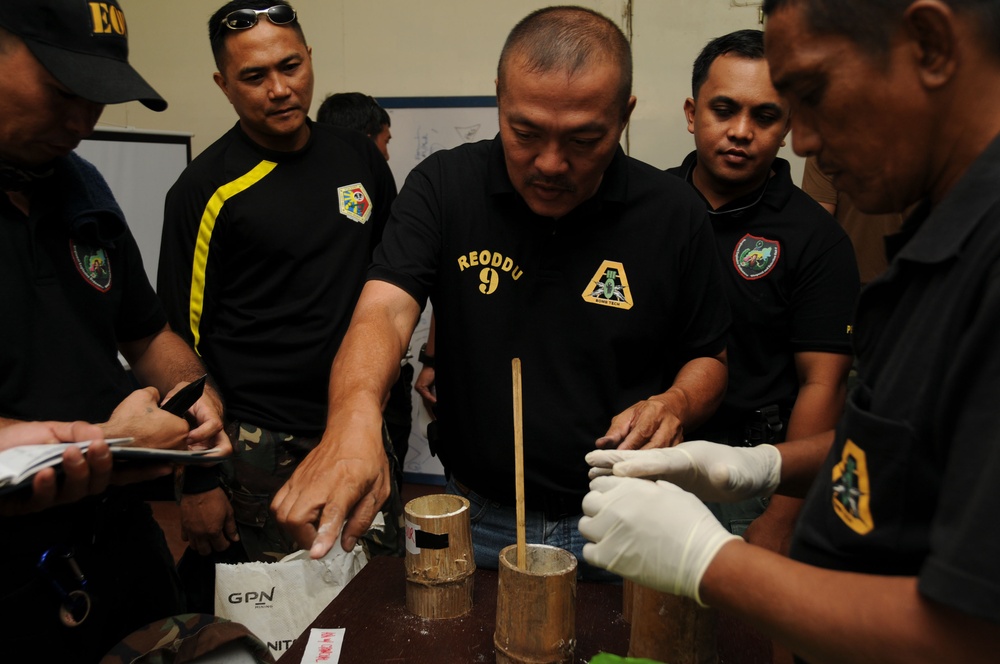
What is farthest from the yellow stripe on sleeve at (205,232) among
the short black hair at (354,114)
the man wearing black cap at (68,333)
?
the short black hair at (354,114)

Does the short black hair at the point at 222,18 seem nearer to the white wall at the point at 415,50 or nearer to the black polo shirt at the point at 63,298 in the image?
the black polo shirt at the point at 63,298

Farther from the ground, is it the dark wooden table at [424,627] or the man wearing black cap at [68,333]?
the man wearing black cap at [68,333]

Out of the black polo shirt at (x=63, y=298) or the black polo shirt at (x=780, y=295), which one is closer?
the black polo shirt at (x=63, y=298)

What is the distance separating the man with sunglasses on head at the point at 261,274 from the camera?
220cm

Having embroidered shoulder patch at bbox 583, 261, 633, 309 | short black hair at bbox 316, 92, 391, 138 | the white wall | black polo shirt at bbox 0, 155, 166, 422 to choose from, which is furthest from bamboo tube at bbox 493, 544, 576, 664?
the white wall

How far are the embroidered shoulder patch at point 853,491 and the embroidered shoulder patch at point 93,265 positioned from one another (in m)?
1.46

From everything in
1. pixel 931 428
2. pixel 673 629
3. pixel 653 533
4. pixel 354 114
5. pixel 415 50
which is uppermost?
pixel 415 50

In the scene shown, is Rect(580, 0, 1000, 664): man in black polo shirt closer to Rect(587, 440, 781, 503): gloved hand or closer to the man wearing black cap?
Rect(587, 440, 781, 503): gloved hand

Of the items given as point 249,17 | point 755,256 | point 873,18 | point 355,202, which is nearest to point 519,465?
point 873,18

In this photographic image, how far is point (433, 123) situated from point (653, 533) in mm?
3427

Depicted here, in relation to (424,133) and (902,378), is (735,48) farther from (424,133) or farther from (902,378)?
(424,133)

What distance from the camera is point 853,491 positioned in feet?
2.59

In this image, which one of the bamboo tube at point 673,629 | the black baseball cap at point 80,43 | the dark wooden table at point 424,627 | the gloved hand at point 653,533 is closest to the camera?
the gloved hand at point 653,533

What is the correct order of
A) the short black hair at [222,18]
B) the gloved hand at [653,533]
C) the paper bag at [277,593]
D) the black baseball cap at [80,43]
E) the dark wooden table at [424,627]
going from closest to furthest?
the gloved hand at [653,533], the dark wooden table at [424,627], the black baseball cap at [80,43], the paper bag at [277,593], the short black hair at [222,18]
